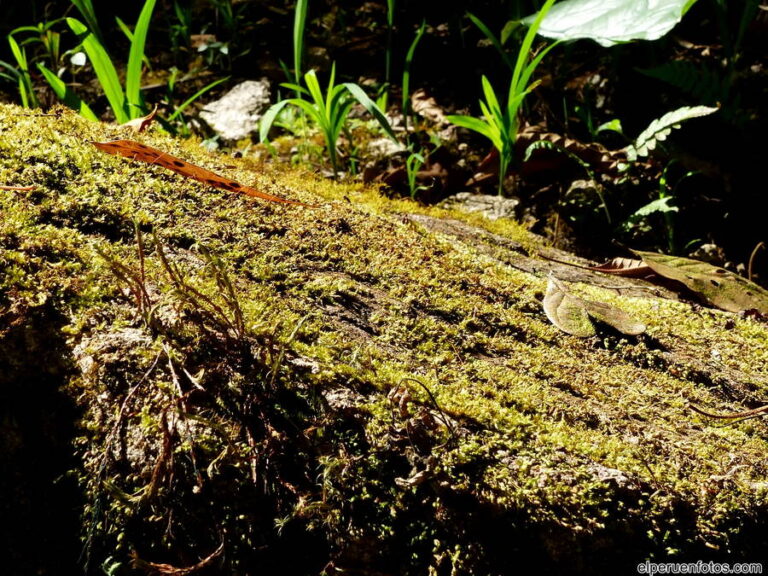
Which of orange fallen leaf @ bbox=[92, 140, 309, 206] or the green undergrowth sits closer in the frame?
the green undergrowth

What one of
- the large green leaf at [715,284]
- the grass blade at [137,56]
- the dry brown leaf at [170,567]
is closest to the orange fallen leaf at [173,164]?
the dry brown leaf at [170,567]

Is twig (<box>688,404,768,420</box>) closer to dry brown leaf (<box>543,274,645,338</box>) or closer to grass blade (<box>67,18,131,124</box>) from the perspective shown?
dry brown leaf (<box>543,274,645,338</box>)

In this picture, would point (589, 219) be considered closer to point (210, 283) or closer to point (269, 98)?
point (269, 98)

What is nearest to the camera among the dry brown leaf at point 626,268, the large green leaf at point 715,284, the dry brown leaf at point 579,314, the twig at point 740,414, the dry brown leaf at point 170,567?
the dry brown leaf at point 170,567

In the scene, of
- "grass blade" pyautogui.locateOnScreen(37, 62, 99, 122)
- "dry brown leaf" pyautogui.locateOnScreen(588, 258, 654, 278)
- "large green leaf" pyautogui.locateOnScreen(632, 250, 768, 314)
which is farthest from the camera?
"grass blade" pyautogui.locateOnScreen(37, 62, 99, 122)

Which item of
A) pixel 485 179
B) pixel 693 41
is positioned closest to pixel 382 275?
pixel 485 179

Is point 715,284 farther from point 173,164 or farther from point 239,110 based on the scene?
point 239,110

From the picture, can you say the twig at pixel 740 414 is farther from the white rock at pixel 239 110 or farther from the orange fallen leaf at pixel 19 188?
the white rock at pixel 239 110

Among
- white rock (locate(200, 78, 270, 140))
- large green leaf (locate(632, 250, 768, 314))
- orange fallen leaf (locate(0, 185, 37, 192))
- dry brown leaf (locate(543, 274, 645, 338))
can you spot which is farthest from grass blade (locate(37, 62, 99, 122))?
large green leaf (locate(632, 250, 768, 314))
